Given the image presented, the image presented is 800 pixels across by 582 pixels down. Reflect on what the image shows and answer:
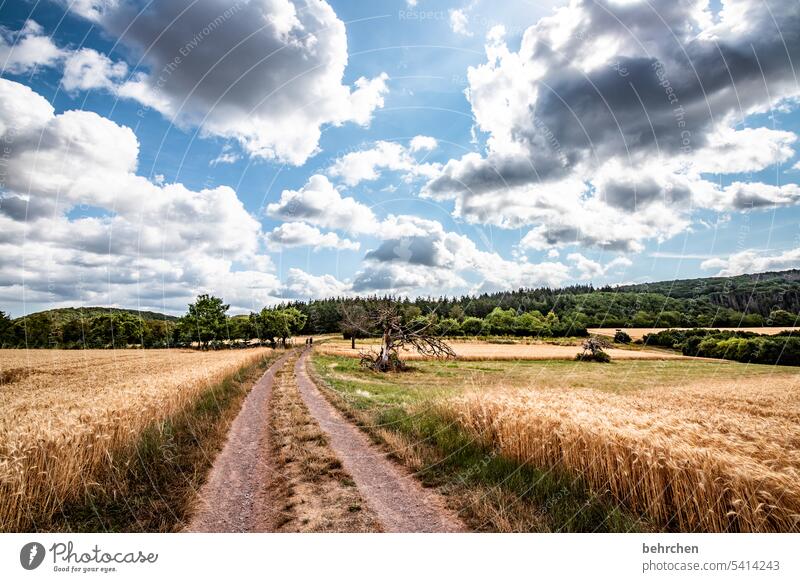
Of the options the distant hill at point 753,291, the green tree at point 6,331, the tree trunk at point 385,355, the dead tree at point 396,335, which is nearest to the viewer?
the distant hill at point 753,291

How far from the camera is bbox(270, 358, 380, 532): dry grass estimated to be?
6062 mm

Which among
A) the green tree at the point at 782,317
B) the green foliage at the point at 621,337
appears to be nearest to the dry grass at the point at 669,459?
the green tree at the point at 782,317

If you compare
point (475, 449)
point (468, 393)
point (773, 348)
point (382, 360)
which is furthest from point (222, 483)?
point (773, 348)

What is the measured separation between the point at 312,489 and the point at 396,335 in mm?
29476

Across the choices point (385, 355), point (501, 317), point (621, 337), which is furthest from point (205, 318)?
point (621, 337)

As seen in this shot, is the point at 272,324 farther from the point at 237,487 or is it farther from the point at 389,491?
the point at 389,491

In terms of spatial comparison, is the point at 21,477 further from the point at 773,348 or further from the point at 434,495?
the point at 773,348

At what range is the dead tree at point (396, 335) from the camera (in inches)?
1426

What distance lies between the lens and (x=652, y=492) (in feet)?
18.4

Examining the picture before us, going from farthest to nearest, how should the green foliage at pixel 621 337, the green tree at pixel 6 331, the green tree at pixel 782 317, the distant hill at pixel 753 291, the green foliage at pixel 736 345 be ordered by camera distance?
the green tree at pixel 6 331 → the green foliage at pixel 621 337 → the green foliage at pixel 736 345 → the green tree at pixel 782 317 → the distant hill at pixel 753 291

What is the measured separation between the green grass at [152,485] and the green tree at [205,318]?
3720 inches

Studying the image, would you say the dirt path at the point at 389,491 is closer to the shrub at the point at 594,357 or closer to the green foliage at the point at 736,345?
the green foliage at the point at 736,345

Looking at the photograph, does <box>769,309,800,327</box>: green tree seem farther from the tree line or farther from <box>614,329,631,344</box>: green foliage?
the tree line

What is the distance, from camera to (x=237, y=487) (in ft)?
24.9
